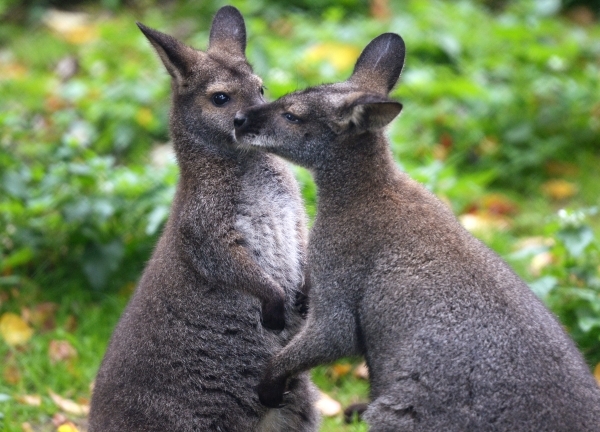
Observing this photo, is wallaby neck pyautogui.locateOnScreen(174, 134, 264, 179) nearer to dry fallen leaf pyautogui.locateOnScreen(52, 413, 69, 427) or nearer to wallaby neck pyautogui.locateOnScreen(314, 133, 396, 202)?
wallaby neck pyautogui.locateOnScreen(314, 133, 396, 202)

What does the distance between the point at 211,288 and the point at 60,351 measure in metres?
1.77

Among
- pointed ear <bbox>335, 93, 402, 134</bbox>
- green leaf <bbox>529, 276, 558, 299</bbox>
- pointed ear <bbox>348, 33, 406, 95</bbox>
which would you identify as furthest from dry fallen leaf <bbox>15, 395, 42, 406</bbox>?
green leaf <bbox>529, 276, 558, 299</bbox>

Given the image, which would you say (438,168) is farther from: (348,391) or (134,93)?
(134,93)

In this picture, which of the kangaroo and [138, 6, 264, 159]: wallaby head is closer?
the kangaroo

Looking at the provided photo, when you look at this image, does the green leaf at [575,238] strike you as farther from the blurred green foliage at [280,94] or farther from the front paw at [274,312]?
the front paw at [274,312]

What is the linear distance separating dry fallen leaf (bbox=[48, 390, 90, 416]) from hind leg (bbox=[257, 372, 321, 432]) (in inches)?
48.1

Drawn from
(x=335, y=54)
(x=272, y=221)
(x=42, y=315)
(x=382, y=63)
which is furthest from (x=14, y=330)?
(x=335, y=54)

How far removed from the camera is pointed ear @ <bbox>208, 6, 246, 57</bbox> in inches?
212

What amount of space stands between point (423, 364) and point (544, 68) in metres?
5.36

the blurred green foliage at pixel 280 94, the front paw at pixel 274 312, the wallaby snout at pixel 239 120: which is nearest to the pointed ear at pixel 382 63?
the wallaby snout at pixel 239 120

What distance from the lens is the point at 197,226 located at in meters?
4.81

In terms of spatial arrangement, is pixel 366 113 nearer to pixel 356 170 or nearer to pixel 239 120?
pixel 356 170

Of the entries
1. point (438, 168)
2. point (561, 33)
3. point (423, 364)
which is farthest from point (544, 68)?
point (423, 364)

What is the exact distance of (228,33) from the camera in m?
5.48
